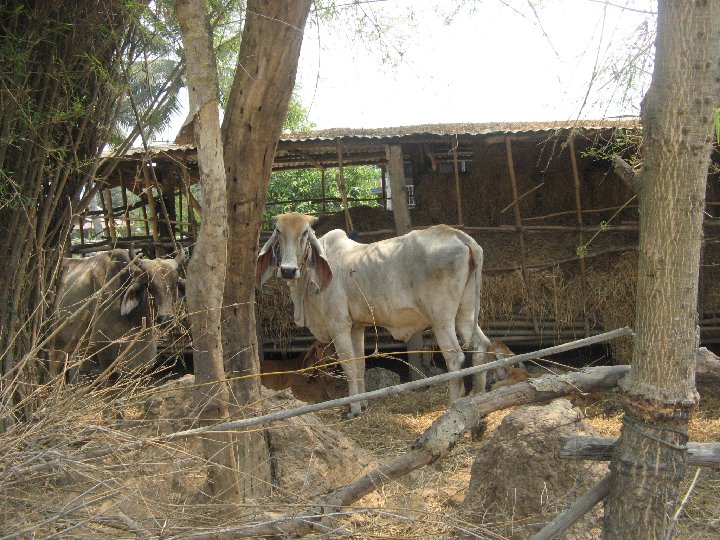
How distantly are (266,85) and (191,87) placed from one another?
53 cm

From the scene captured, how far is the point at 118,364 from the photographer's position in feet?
8.84

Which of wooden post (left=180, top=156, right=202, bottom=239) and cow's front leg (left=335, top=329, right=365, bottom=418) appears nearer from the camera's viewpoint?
wooden post (left=180, top=156, right=202, bottom=239)

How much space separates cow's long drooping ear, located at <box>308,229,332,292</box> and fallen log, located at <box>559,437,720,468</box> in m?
4.75

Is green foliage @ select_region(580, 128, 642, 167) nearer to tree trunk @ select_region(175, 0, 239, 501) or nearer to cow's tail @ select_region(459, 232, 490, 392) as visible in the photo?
cow's tail @ select_region(459, 232, 490, 392)

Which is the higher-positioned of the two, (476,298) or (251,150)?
(251,150)

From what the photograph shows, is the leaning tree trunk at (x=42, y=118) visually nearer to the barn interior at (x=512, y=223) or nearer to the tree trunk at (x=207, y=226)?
the tree trunk at (x=207, y=226)

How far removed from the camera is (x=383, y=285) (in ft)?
27.0

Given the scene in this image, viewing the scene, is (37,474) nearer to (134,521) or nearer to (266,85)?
(134,521)

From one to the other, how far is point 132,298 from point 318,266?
2.11m

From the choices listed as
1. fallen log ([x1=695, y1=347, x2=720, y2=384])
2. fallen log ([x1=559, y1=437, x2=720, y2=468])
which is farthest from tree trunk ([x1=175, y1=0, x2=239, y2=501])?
fallen log ([x1=695, y1=347, x2=720, y2=384])

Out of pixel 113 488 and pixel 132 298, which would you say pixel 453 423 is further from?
pixel 132 298

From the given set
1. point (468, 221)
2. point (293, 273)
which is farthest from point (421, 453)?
point (468, 221)

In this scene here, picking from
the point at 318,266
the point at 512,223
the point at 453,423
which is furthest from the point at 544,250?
the point at 453,423

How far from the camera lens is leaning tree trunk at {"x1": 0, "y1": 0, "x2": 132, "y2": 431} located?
4.30m
